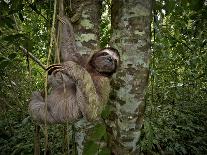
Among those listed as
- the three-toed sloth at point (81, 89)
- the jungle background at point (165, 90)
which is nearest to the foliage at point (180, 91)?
the jungle background at point (165, 90)

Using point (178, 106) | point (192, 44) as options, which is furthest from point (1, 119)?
point (192, 44)

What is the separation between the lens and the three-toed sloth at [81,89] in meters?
2.09

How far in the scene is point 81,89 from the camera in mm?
2168

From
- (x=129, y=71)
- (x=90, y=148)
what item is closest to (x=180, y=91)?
(x=129, y=71)

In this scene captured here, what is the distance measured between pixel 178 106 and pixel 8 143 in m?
3.11

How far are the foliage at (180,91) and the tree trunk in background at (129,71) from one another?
834 mm

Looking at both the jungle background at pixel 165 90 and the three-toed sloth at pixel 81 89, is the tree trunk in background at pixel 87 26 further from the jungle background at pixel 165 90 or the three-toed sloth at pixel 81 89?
the jungle background at pixel 165 90

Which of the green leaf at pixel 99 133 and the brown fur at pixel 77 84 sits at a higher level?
the brown fur at pixel 77 84

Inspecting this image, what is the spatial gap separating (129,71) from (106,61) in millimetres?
416

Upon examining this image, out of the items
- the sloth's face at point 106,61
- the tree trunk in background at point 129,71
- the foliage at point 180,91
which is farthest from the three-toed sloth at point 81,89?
the foliage at point 180,91

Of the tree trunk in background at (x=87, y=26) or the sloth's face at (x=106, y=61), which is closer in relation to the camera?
the sloth's face at (x=106, y=61)

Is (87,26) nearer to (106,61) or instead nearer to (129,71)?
(106,61)

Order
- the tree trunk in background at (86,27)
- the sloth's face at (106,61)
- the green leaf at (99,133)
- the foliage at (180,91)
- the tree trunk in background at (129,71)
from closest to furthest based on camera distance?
1. the green leaf at (99,133)
2. the sloth's face at (106,61)
3. the tree trunk in background at (86,27)
4. the tree trunk in background at (129,71)
5. the foliage at (180,91)

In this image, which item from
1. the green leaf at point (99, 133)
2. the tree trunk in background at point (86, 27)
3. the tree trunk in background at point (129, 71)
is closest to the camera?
the green leaf at point (99, 133)
